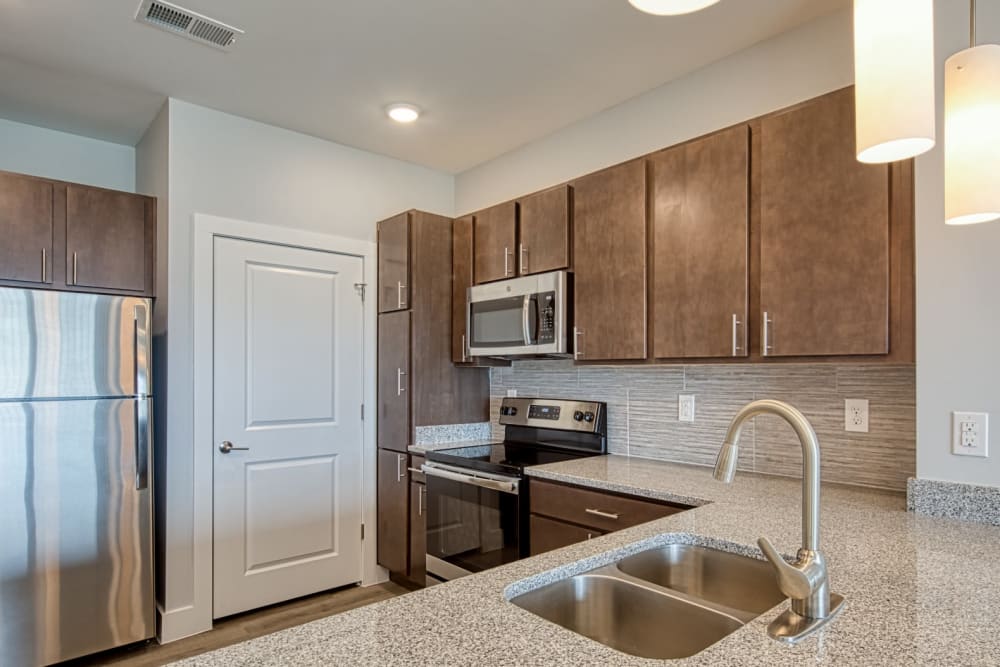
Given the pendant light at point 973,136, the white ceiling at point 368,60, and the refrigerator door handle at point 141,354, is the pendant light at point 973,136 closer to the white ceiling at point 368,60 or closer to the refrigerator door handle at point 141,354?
the white ceiling at point 368,60

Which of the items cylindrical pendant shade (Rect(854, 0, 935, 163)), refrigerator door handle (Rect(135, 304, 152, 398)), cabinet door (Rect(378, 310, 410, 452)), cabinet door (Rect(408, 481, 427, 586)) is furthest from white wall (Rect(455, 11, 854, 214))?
refrigerator door handle (Rect(135, 304, 152, 398))

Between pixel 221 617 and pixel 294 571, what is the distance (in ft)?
1.30

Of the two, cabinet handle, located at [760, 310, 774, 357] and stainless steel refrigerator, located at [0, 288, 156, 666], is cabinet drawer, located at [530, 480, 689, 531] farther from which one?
stainless steel refrigerator, located at [0, 288, 156, 666]

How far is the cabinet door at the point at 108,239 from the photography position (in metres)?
2.65

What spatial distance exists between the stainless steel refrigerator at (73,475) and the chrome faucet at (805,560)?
264cm

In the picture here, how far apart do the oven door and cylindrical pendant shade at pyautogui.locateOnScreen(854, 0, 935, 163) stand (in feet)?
6.21

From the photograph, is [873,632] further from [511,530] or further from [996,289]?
[511,530]

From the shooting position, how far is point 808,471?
0.99 m

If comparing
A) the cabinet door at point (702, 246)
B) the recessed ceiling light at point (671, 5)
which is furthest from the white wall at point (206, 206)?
the recessed ceiling light at point (671, 5)

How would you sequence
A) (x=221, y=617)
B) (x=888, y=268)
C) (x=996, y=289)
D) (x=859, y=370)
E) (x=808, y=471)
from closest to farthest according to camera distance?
(x=808, y=471)
(x=996, y=289)
(x=888, y=268)
(x=859, y=370)
(x=221, y=617)

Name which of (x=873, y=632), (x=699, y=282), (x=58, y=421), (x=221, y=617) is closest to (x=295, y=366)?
(x=58, y=421)

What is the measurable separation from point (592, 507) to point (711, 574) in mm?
774

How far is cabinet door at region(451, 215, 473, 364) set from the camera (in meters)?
3.30

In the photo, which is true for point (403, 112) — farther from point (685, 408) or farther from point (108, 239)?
point (685, 408)
